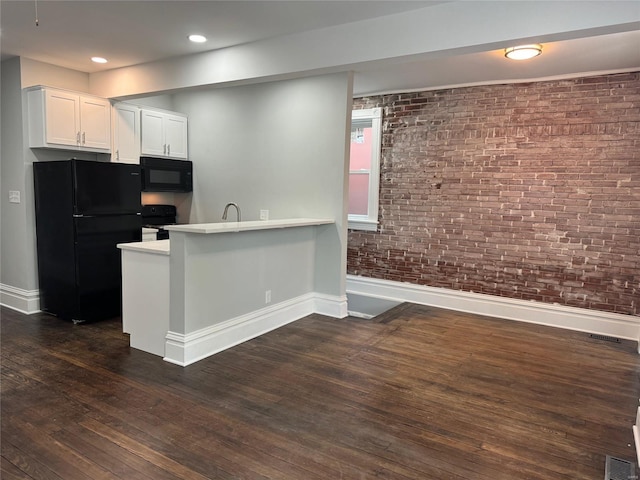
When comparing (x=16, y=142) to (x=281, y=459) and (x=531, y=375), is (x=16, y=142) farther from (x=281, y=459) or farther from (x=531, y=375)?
(x=531, y=375)

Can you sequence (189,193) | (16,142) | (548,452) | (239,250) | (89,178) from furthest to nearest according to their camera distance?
1. (189,193)
2. (16,142)
3. (89,178)
4. (239,250)
5. (548,452)

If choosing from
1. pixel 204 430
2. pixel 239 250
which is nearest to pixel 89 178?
pixel 239 250

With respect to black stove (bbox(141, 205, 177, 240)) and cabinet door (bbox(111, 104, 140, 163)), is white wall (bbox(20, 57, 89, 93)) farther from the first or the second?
black stove (bbox(141, 205, 177, 240))

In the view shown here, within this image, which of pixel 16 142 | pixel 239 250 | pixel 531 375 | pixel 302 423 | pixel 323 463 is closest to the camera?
pixel 323 463

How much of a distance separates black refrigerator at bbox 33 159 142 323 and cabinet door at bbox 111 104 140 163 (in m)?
0.60

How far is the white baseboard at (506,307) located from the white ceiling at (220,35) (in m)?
2.41

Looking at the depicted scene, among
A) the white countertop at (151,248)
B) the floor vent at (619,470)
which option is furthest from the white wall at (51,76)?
the floor vent at (619,470)

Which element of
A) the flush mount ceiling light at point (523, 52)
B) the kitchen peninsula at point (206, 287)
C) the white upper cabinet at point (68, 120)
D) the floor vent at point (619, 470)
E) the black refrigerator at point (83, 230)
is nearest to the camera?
the floor vent at point (619, 470)

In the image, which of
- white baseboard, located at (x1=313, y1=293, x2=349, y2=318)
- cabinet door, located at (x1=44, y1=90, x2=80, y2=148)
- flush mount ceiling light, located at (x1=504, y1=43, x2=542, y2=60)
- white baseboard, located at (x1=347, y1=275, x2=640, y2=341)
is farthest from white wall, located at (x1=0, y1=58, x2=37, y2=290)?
flush mount ceiling light, located at (x1=504, y1=43, x2=542, y2=60)

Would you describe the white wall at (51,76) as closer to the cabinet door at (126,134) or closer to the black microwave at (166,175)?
the cabinet door at (126,134)

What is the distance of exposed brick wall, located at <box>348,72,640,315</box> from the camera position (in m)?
4.13

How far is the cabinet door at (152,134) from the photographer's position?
4918 mm

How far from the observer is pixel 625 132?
4.04 metres

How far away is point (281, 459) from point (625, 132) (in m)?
4.28
